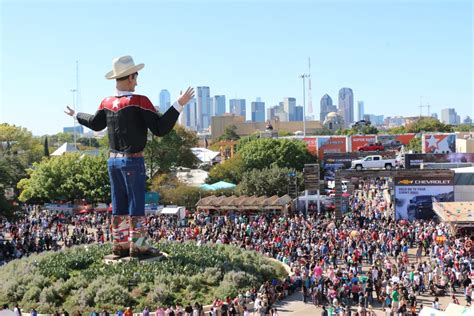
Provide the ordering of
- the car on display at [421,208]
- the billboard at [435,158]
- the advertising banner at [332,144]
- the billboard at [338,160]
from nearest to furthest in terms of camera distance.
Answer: the car on display at [421,208] → the billboard at [435,158] → the billboard at [338,160] → the advertising banner at [332,144]

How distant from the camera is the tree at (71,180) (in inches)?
1895

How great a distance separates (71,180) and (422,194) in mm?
25115

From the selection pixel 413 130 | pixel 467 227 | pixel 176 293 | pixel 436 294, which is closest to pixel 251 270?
pixel 176 293

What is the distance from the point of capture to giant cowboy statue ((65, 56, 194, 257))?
23.0 metres

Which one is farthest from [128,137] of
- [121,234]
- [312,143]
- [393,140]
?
[393,140]

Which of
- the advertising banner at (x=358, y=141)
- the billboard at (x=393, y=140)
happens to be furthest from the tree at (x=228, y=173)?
the billboard at (x=393, y=140)

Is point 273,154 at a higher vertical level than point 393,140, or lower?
lower

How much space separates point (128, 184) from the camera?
23328 millimetres

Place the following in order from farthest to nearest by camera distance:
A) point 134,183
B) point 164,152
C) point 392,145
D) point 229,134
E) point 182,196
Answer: point 229,134
point 392,145
point 164,152
point 182,196
point 134,183

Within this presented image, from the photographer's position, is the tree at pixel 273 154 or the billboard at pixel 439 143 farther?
the billboard at pixel 439 143

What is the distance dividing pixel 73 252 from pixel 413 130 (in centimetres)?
10634

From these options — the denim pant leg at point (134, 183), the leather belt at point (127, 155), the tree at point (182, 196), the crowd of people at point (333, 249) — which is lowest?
the crowd of people at point (333, 249)

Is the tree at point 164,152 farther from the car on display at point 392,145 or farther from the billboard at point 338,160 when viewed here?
the car on display at point 392,145

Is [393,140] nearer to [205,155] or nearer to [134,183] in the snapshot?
[205,155]
